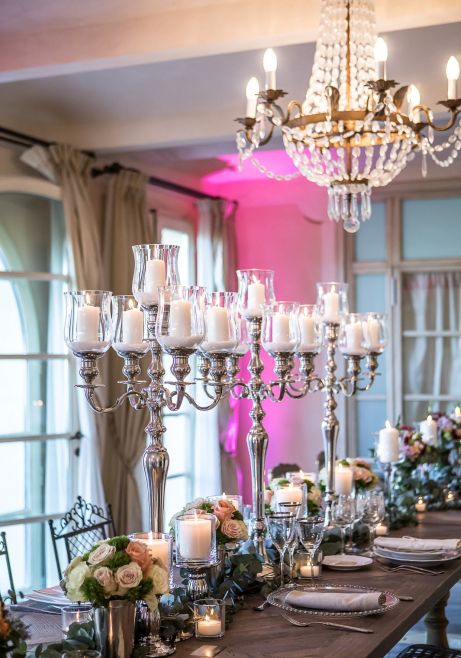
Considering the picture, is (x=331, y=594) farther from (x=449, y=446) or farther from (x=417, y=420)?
(x=417, y=420)

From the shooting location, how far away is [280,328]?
2.74 meters

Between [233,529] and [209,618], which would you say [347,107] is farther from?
[209,618]

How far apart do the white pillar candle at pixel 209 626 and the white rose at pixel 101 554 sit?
318 millimetres

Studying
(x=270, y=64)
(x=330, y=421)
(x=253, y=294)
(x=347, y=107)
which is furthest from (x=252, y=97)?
(x=330, y=421)

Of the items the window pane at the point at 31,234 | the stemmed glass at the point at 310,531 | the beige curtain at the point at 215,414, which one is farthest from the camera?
the beige curtain at the point at 215,414

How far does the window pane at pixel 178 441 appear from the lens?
6.68m

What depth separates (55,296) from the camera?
17.1 feet

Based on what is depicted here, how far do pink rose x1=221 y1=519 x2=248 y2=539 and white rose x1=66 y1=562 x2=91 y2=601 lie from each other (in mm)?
585

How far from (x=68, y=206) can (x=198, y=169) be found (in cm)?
185

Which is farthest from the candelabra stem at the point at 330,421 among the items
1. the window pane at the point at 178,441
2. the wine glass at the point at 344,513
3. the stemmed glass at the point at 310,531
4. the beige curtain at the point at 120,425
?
the window pane at the point at 178,441

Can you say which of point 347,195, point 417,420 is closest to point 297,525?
point 347,195

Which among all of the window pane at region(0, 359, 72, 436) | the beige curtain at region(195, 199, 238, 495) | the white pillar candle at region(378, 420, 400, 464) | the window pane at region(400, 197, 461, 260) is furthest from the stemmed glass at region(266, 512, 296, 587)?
the window pane at region(400, 197, 461, 260)

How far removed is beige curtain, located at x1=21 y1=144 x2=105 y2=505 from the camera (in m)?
5.20

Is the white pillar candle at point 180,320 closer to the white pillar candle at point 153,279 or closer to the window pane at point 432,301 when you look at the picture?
the white pillar candle at point 153,279
